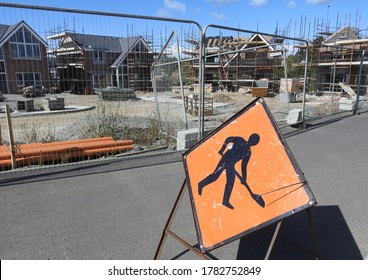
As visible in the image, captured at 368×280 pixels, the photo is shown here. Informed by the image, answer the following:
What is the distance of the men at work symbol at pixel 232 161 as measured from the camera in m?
2.43

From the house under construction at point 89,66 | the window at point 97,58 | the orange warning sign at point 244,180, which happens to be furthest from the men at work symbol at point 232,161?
the window at point 97,58

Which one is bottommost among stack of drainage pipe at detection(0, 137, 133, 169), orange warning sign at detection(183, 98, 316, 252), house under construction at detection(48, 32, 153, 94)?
stack of drainage pipe at detection(0, 137, 133, 169)

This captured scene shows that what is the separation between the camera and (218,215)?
2.41 meters

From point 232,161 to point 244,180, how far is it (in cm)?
21

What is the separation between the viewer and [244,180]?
94.7 inches

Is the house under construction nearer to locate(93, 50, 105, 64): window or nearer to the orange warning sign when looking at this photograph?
locate(93, 50, 105, 64): window

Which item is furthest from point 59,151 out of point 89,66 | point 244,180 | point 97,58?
point 244,180

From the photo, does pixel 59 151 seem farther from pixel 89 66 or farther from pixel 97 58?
pixel 97 58

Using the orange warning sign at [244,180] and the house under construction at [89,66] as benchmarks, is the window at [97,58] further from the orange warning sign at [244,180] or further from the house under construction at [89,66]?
the orange warning sign at [244,180]

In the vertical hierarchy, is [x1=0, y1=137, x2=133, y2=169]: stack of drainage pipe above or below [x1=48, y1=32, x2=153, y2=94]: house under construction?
below

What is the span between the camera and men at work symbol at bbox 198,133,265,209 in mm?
2429

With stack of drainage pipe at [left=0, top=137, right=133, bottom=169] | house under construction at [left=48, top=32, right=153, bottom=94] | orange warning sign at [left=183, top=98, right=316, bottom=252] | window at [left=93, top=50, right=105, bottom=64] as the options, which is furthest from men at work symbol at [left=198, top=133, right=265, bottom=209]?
window at [left=93, top=50, right=105, bottom=64]
